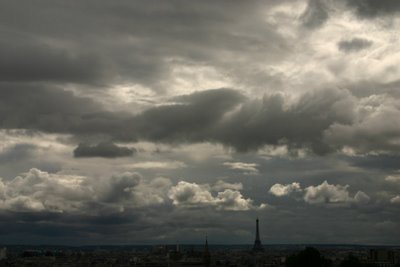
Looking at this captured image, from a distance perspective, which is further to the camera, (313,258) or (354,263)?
(313,258)

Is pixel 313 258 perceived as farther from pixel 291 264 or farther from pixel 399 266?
pixel 399 266

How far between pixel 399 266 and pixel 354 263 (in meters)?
38.9

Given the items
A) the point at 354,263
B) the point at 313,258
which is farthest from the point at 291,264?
the point at 354,263

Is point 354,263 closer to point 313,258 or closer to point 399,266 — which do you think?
point 313,258

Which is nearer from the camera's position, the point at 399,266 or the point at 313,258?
the point at 313,258

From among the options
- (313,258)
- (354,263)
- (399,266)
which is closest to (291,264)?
(313,258)

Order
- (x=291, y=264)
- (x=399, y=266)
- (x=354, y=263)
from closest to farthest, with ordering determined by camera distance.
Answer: (x=354, y=263), (x=291, y=264), (x=399, y=266)

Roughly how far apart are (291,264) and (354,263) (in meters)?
15.8

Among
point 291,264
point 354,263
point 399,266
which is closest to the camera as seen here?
point 354,263

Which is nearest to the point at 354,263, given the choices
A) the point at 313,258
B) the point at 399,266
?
the point at 313,258

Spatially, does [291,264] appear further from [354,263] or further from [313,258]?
[354,263]

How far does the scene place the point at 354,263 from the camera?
164000 millimetres

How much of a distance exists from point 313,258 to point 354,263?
1284 centimetres

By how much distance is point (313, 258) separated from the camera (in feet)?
574
